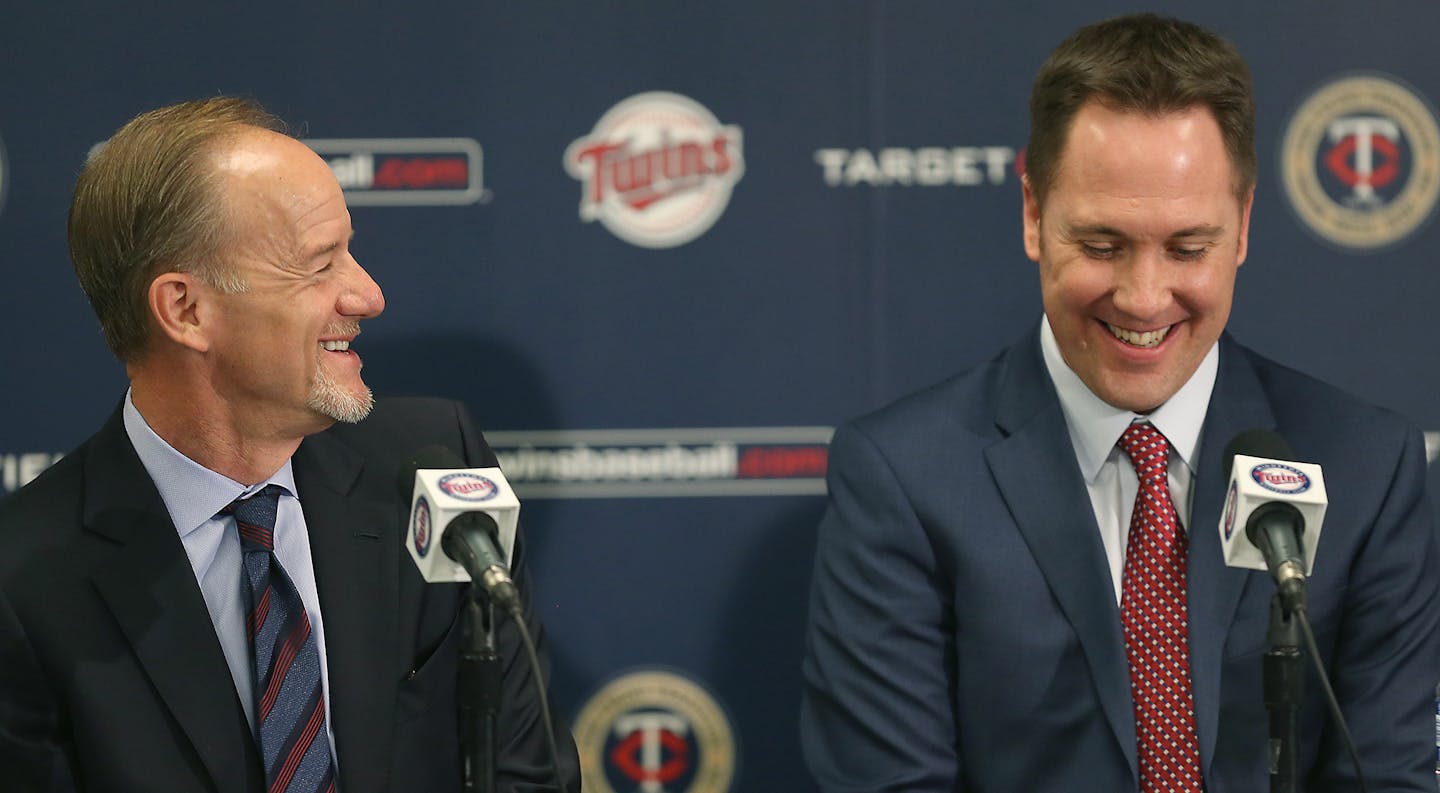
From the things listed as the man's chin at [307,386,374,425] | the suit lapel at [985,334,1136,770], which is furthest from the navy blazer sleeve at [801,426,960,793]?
the man's chin at [307,386,374,425]

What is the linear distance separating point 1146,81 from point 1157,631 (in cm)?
80

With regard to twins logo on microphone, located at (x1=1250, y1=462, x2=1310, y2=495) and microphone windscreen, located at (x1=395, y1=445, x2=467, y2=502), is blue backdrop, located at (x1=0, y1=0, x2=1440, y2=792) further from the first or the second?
twins logo on microphone, located at (x1=1250, y1=462, x2=1310, y2=495)

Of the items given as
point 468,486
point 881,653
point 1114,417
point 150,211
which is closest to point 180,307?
point 150,211

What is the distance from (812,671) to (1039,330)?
0.65 meters

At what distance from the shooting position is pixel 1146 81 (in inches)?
92.4

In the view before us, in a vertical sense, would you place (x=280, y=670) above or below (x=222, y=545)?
below

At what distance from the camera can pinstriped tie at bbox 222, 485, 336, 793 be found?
2.18 m

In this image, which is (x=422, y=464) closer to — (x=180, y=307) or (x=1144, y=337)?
(x=180, y=307)

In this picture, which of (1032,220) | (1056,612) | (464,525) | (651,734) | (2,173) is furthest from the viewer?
(651,734)

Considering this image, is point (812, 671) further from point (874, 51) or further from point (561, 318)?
point (874, 51)

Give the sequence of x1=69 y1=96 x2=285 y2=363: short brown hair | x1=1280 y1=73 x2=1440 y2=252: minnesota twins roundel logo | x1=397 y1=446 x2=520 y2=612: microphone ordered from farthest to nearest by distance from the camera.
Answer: x1=1280 y1=73 x2=1440 y2=252: minnesota twins roundel logo < x1=69 y1=96 x2=285 y2=363: short brown hair < x1=397 y1=446 x2=520 y2=612: microphone

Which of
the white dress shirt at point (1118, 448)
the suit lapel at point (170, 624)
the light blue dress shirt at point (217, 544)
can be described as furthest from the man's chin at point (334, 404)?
the white dress shirt at point (1118, 448)

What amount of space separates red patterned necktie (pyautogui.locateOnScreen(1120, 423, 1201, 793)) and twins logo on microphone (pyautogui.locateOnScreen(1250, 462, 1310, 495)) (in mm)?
576

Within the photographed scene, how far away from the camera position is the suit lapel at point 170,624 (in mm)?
2146
